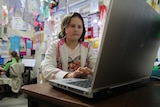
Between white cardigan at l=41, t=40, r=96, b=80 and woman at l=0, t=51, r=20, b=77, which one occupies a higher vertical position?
white cardigan at l=41, t=40, r=96, b=80

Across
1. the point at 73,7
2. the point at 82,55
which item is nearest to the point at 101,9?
the point at 73,7

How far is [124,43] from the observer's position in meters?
0.38

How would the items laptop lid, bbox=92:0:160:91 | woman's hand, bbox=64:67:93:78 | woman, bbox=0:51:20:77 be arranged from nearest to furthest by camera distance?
1. laptop lid, bbox=92:0:160:91
2. woman's hand, bbox=64:67:93:78
3. woman, bbox=0:51:20:77

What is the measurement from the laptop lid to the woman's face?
57 centimetres

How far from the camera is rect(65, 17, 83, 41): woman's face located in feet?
3.34

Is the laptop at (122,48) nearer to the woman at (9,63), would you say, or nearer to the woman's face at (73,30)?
the woman's face at (73,30)

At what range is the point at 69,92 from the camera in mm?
438

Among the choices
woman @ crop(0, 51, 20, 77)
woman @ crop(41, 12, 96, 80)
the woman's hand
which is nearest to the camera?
the woman's hand

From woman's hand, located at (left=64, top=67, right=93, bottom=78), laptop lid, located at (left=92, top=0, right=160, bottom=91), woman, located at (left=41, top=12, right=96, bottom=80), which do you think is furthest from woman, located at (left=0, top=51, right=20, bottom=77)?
laptop lid, located at (left=92, top=0, right=160, bottom=91)

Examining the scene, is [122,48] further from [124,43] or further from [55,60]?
[55,60]

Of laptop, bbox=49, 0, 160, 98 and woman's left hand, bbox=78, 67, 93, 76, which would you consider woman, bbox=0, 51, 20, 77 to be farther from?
laptop, bbox=49, 0, 160, 98

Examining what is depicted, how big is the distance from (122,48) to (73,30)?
667 millimetres

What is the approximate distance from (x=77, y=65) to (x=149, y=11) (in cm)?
61

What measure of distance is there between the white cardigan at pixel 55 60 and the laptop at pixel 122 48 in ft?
0.81
